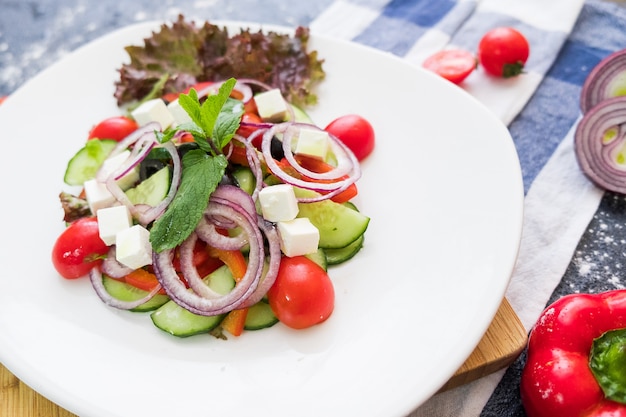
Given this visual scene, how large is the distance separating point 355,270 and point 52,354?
1.12m

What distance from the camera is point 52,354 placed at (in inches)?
90.2

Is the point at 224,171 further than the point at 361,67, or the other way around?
the point at 361,67

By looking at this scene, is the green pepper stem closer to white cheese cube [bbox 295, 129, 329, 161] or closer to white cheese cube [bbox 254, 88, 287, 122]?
white cheese cube [bbox 295, 129, 329, 161]

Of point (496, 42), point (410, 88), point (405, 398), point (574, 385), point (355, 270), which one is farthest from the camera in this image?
point (496, 42)

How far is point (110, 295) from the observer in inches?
97.9

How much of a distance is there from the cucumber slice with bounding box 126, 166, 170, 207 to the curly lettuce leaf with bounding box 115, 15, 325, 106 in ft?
2.58

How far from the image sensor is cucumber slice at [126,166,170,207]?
2619 millimetres

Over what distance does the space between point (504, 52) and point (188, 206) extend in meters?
2.03

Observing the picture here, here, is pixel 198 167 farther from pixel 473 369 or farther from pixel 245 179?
pixel 473 369

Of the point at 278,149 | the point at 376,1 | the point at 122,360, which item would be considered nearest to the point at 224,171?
the point at 278,149

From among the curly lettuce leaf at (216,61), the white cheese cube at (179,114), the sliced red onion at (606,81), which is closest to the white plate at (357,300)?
the curly lettuce leaf at (216,61)

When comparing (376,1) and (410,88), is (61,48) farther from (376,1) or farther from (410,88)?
(410,88)

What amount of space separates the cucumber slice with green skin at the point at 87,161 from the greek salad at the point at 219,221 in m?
0.04

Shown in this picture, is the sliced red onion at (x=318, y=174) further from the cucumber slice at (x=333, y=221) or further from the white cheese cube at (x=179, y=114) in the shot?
the white cheese cube at (x=179, y=114)
